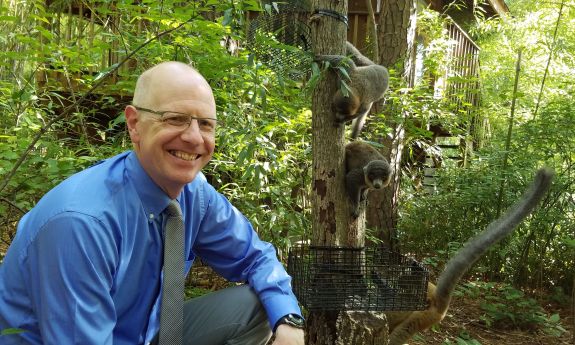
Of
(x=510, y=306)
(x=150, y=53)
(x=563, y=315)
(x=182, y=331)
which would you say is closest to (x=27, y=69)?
(x=150, y=53)

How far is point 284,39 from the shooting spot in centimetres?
423

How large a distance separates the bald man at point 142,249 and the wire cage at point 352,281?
0.96 m

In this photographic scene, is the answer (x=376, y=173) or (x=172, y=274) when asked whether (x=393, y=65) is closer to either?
(x=376, y=173)

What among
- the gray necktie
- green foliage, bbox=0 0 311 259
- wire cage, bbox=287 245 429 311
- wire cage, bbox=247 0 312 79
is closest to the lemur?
wire cage, bbox=287 245 429 311

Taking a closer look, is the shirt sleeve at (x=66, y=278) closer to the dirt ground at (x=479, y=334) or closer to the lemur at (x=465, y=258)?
the lemur at (x=465, y=258)

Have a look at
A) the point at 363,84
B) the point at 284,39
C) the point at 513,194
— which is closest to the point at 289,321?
the point at 284,39

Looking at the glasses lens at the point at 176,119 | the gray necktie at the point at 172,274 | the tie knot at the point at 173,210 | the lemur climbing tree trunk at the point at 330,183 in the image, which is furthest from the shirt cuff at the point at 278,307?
the lemur climbing tree trunk at the point at 330,183

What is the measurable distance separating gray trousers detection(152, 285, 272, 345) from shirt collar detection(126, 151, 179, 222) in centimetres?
59

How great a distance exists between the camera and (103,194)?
169 cm

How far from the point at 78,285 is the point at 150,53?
7.21 feet

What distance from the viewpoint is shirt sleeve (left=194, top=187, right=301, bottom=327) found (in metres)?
2.19

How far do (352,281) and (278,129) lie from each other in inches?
57.4

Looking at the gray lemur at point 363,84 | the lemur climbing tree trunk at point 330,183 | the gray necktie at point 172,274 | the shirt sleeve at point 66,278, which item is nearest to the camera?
the shirt sleeve at point 66,278

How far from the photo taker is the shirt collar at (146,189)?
1.86 metres
